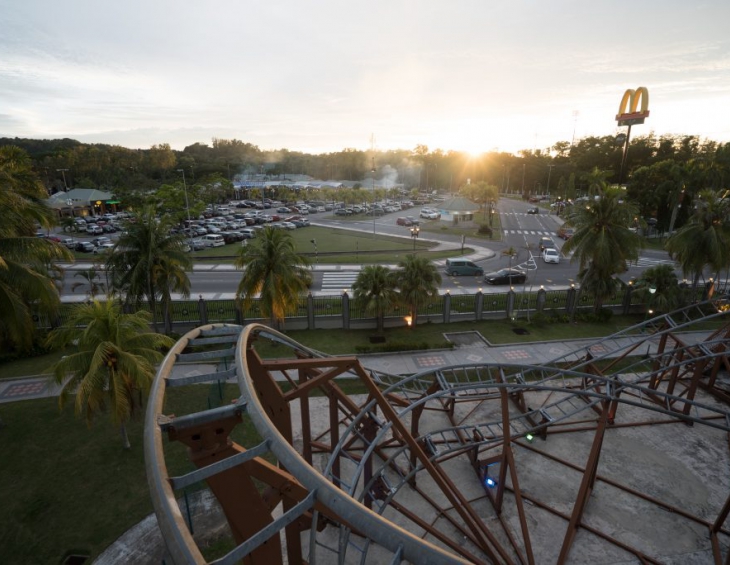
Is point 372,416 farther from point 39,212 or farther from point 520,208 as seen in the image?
point 520,208

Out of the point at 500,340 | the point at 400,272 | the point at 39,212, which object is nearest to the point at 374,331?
the point at 400,272

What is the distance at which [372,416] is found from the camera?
11180 millimetres

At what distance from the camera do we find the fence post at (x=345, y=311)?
25.8 m

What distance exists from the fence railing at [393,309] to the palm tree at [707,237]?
8.14ft

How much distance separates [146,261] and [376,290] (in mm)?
12851

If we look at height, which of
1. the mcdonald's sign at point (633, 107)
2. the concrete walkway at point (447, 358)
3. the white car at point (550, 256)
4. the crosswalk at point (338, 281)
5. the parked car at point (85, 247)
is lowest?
the concrete walkway at point (447, 358)

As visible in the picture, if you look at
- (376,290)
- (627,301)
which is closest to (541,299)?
(627,301)

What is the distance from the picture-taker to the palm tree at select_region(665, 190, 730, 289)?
27031 millimetres

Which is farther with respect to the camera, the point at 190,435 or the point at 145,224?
the point at 145,224

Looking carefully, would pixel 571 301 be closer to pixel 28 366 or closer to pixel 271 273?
pixel 271 273

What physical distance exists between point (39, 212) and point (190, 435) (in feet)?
50.0

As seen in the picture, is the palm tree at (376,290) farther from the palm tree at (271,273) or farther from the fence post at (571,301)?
the fence post at (571,301)

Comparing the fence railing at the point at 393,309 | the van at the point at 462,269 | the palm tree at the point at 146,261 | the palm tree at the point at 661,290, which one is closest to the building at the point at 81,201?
the fence railing at the point at 393,309

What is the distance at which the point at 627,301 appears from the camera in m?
29.5
